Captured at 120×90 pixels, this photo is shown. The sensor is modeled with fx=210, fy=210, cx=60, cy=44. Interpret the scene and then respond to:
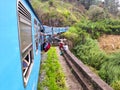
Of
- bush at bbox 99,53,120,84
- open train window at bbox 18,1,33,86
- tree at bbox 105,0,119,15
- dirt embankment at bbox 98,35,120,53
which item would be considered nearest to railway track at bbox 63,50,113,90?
bush at bbox 99,53,120,84

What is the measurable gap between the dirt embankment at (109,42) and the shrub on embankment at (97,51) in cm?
70

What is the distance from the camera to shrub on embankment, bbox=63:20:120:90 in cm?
980

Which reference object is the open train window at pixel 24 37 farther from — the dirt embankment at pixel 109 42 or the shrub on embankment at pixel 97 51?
the dirt embankment at pixel 109 42

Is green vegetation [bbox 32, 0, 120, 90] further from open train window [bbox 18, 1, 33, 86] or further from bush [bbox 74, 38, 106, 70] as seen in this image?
open train window [bbox 18, 1, 33, 86]

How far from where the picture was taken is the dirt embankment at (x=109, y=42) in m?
25.4

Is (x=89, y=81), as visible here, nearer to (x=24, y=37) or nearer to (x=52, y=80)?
(x=52, y=80)

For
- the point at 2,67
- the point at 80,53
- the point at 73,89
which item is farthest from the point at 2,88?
the point at 80,53

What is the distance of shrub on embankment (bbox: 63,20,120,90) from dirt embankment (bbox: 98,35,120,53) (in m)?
0.70

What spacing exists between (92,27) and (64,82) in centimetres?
1860

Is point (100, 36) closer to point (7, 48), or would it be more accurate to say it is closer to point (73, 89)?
point (73, 89)

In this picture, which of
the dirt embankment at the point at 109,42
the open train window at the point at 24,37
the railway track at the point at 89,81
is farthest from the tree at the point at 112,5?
the open train window at the point at 24,37

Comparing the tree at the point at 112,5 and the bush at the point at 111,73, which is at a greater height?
the tree at the point at 112,5

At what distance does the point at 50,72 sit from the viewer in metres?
8.35

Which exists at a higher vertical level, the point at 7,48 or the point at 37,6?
the point at 37,6
